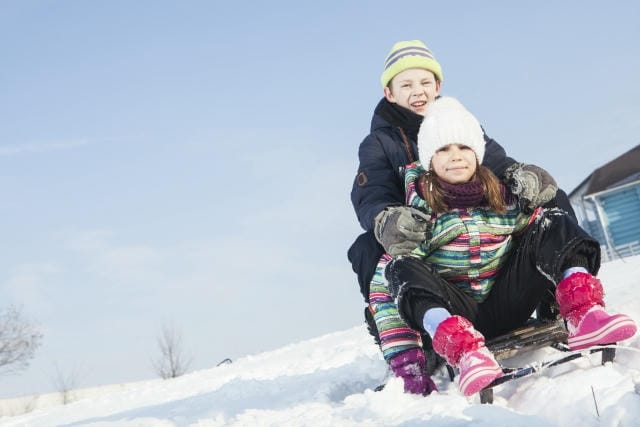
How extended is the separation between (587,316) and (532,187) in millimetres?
648

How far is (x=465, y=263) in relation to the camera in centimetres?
304

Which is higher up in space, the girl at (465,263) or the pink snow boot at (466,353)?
the girl at (465,263)

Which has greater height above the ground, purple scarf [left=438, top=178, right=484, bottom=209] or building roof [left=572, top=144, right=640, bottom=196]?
building roof [left=572, top=144, right=640, bottom=196]

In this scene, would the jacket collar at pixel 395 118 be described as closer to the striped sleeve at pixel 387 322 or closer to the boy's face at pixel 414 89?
the boy's face at pixel 414 89

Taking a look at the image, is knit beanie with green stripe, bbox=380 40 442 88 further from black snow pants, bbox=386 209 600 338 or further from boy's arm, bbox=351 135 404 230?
black snow pants, bbox=386 209 600 338

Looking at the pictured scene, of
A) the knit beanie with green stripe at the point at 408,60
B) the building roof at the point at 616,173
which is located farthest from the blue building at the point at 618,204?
the knit beanie with green stripe at the point at 408,60

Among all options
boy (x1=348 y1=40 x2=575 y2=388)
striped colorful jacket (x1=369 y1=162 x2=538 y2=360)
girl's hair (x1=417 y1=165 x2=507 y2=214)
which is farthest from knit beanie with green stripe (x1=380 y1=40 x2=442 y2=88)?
girl's hair (x1=417 y1=165 x2=507 y2=214)

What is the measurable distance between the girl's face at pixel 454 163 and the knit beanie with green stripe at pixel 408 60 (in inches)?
40.0

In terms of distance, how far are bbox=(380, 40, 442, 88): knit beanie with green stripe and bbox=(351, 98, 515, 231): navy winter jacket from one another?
187 mm

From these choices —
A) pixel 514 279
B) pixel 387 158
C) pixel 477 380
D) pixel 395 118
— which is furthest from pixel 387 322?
pixel 395 118

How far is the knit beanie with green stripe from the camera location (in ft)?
13.1

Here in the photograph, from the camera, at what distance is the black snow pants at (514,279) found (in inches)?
110

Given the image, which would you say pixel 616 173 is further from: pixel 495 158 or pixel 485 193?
pixel 485 193

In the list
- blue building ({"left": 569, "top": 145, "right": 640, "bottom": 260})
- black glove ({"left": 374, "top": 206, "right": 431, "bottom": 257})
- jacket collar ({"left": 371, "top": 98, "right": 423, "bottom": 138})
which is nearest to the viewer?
black glove ({"left": 374, "top": 206, "right": 431, "bottom": 257})
